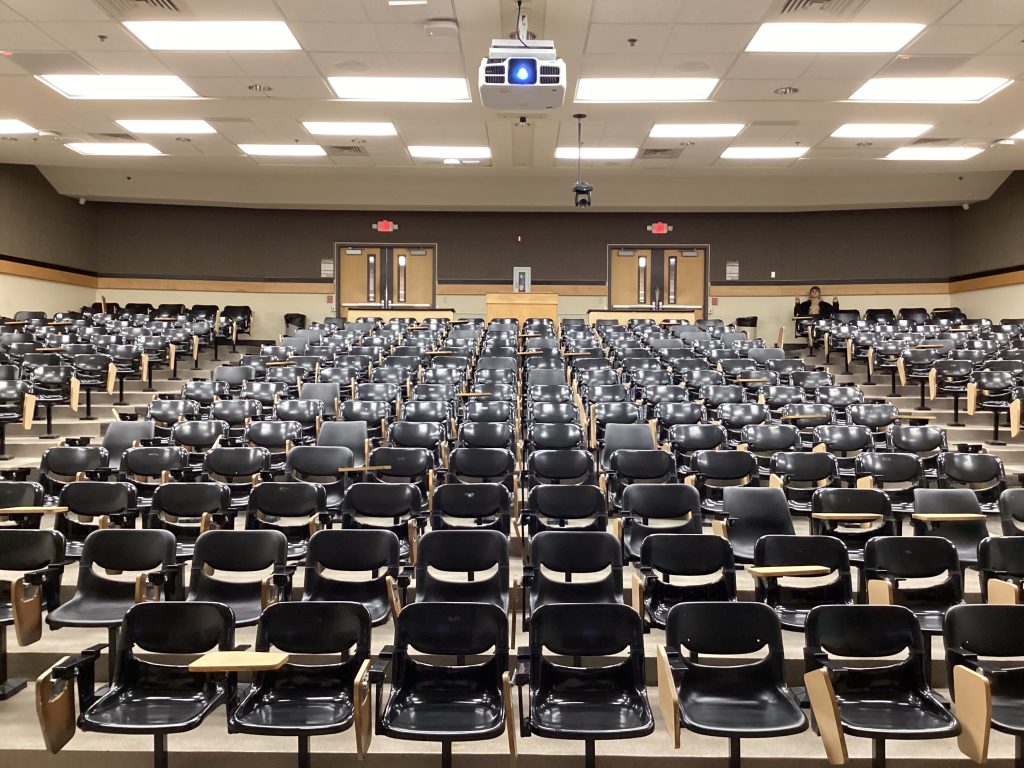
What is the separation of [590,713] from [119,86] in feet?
33.0

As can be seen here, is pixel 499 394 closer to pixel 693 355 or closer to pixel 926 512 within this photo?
pixel 693 355

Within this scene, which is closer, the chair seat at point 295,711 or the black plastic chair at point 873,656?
the chair seat at point 295,711

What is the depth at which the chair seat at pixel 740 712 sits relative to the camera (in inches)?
124

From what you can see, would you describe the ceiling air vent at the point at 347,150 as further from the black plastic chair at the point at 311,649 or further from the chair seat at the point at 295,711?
the chair seat at the point at 295,711

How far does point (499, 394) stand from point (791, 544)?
4566mm

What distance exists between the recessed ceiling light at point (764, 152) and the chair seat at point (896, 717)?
11.3m

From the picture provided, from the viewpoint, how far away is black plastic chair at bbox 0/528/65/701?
12.8ft

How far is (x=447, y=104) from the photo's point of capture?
36.3 feet

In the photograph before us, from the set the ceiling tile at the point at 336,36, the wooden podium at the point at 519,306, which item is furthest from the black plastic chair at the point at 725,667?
the wooden podium at the point at 519,306

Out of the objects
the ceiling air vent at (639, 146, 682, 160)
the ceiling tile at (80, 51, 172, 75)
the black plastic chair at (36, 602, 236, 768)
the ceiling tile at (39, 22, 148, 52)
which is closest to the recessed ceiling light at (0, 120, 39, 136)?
the ceiling tile at (80, 51, 172, 75)

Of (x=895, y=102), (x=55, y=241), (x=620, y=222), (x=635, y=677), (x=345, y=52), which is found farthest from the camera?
(x=620, y=222)

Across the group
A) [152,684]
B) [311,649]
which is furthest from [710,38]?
[152,684]

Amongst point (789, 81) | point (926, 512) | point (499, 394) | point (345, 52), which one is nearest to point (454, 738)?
point (926, 512)

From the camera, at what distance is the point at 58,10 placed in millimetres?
7938
